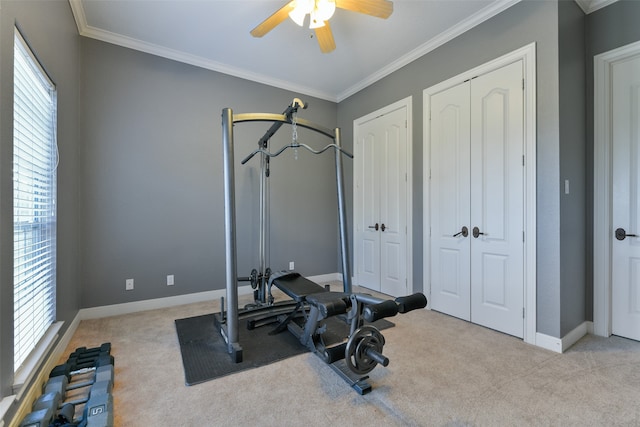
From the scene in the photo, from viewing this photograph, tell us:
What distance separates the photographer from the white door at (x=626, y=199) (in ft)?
8.11

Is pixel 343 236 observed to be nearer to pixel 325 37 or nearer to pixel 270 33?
pixel 325 37

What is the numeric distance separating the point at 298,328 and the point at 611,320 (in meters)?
2.71

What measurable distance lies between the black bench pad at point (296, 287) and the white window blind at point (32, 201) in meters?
1.66

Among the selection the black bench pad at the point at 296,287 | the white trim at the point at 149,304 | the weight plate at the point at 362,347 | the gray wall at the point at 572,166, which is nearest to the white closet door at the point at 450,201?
the gray wall at the point at 572,166

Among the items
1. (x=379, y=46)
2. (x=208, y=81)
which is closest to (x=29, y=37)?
(x=208, y=81)

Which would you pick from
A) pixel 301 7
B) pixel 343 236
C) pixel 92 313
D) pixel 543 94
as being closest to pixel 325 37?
pixel 301 7

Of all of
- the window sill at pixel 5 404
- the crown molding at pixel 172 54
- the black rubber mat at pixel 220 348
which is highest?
the crown molding at pixel 172 54

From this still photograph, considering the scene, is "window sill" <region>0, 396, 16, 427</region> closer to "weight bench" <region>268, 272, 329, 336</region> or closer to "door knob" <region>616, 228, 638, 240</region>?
"weight bench" <region>268, 272, 329, 336</region>

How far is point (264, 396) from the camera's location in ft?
5.90

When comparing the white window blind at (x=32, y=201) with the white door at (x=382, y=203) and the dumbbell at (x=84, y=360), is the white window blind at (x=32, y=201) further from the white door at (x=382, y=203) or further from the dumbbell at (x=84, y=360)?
the white door at (x=382, y=203)

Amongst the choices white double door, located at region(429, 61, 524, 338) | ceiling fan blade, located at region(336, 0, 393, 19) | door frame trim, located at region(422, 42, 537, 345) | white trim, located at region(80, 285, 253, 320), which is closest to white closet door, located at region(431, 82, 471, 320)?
white double door, located at region(429, 61, 524, 338)

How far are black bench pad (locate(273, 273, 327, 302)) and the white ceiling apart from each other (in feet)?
8.26

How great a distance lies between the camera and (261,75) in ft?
13.2

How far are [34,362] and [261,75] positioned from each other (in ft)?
12.0
